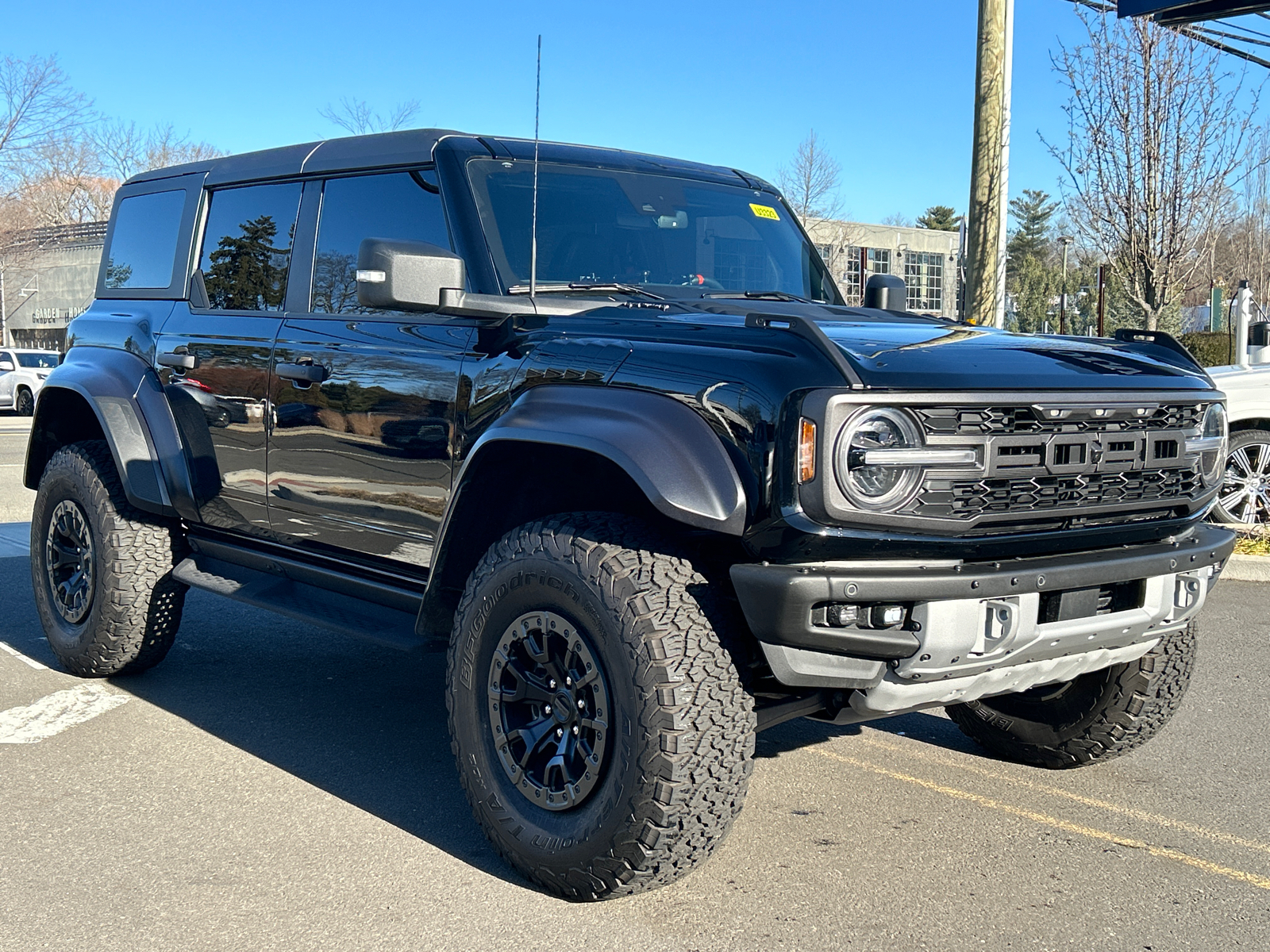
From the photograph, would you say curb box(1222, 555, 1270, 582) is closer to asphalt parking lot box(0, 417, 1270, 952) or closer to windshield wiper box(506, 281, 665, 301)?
asphalt parking lot box(0, 417, 1270, 952)

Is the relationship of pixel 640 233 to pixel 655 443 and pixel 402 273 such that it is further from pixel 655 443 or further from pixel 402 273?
pixel 655 443

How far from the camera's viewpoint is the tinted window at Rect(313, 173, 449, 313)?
4.33 m

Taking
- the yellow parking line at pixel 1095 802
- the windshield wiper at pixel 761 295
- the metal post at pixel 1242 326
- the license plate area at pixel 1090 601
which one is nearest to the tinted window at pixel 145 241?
the windshield wiper at pixel 761 295

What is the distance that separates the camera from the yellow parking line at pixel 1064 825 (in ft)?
11.7

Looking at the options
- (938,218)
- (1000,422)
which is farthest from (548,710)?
(938,218)

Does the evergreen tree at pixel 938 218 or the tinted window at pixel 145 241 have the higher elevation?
the evergreen tree at pixel 938 218

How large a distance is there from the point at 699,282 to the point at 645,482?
1529 mm

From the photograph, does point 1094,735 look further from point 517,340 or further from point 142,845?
point 142,845

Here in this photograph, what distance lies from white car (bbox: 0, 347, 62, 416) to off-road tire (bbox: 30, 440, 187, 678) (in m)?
26.3

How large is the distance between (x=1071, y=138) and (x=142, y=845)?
38.2ft

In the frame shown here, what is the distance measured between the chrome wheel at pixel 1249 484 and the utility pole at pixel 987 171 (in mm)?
2021

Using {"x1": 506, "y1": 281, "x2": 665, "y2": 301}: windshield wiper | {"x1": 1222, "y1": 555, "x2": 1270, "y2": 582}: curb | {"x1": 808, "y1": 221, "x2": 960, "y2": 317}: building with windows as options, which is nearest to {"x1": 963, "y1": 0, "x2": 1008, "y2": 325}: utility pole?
{"x1": 1222, "y1": 555, "x2": 1270, "y2": 582}: curb

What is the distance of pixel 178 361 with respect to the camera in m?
5.11

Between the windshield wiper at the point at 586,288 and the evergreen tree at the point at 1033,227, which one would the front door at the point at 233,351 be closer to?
the windshield wiper at the point at 586,288
